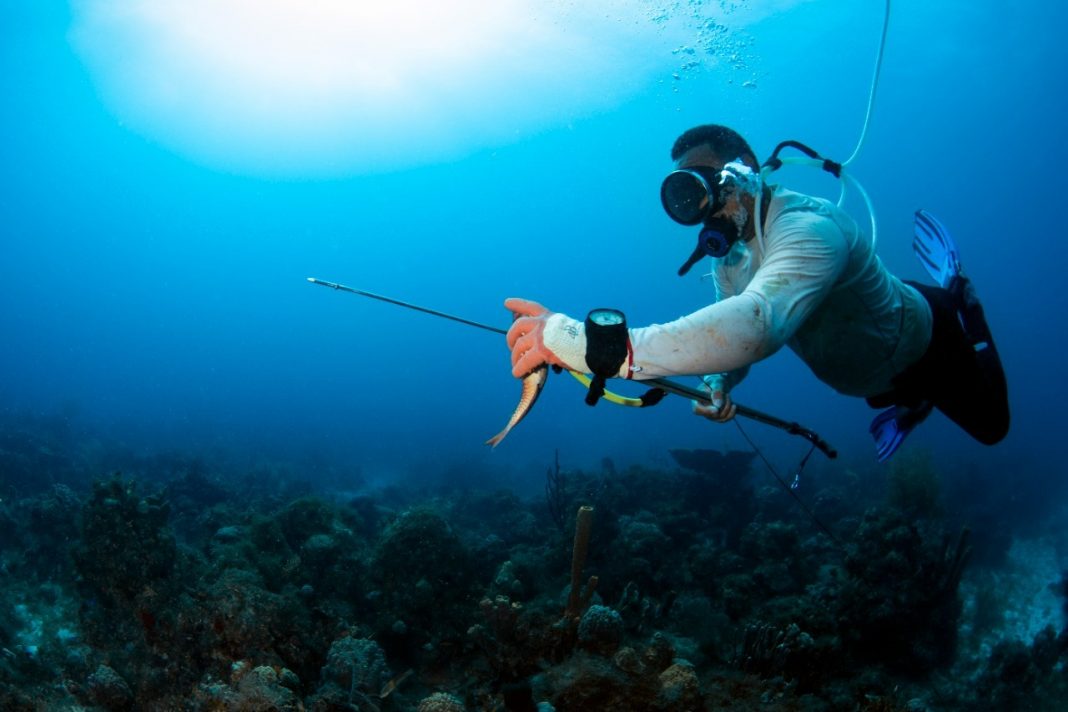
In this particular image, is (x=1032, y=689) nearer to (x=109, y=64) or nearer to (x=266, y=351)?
(x=109, y=64)

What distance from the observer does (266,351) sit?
13975 centimetres

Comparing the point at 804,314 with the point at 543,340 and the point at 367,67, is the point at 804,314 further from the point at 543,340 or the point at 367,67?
the point at 367,67

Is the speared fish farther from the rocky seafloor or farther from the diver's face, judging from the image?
the rocky seafloor

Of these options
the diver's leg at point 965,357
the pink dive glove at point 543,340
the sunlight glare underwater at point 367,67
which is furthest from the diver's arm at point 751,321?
the sunlight glare underwater at point 367,67

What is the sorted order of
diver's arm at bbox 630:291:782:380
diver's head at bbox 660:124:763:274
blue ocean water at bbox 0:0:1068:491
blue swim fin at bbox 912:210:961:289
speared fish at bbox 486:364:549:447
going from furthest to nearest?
blue ocean water at bbox 0:0:1068:491 → blue swim fin at bbox 912:210:961:289 → diver's head at bbox 660:124:763:274 → speared fish at bbox 486:364:549:447 → diver's arm at bbox 630:291:782:380

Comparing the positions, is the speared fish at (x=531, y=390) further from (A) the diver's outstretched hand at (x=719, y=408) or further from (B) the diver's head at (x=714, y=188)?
(B) the diver's head at (x=714, y=188)

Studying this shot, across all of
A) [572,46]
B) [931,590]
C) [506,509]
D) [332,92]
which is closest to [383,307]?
→ [332,92]

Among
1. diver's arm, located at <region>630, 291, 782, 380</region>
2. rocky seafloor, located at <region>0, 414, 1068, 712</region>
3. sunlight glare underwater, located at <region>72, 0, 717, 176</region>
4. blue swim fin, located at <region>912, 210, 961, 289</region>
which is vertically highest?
sunlight glare underwater, located at <region>72, 0, 717, 176</region>

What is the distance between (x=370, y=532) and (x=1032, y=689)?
11.7m

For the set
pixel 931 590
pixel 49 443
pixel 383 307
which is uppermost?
pixel 383 307

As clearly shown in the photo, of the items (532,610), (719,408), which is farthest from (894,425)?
(532,610)

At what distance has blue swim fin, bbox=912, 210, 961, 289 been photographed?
404 centimetres

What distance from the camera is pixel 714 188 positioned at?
105 inches

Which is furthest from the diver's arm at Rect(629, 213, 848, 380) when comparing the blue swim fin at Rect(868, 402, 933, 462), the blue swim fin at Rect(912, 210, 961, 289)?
the blue swim fin at Rect(868, 402, 933, 462)
